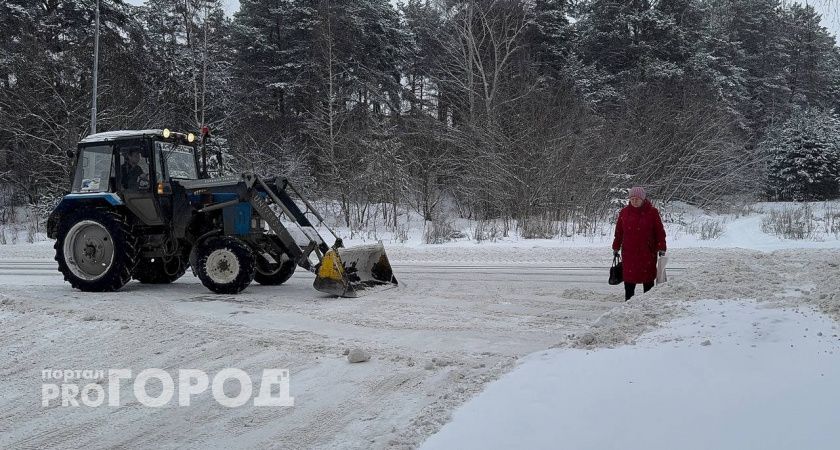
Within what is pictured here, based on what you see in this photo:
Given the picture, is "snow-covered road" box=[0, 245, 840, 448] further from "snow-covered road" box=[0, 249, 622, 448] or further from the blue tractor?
the blue tractor

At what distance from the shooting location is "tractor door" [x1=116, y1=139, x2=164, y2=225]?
9.05 m

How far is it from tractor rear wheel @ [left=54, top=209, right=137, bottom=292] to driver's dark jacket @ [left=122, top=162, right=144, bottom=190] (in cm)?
48

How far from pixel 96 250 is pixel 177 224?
52.5 inches

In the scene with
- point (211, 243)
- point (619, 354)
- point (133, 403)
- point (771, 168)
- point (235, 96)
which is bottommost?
point (133, 403)

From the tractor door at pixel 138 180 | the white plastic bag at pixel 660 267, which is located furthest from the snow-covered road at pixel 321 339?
the tractor door at pixel 138 180

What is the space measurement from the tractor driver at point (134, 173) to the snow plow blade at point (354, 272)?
3.11 meters

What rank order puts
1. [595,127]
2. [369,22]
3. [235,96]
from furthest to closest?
[369,22] < [235,96] < [595,127]

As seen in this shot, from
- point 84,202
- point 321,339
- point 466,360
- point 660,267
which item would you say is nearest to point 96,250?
point 84,202

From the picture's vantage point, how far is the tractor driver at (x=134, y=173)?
9.08 meters

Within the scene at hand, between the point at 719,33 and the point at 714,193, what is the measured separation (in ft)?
51.6

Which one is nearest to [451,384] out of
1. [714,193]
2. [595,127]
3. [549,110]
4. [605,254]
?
[605,254]

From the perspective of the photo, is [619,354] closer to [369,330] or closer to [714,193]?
[369,330]

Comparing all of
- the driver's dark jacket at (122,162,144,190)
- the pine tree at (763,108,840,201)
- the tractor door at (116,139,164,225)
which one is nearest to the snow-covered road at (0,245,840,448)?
the tractor door at (116,139,164,225)

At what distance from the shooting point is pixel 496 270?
11219 millimetres
